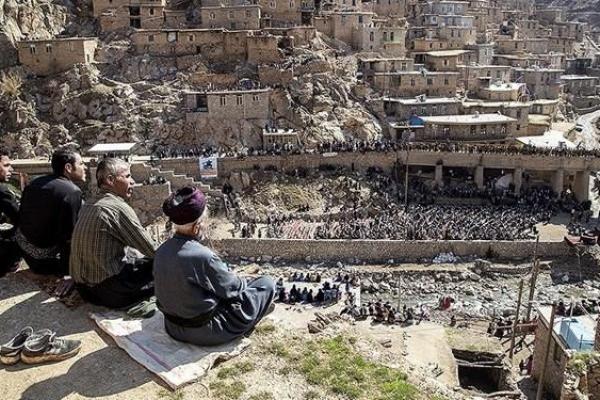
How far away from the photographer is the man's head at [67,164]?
25.0 ft

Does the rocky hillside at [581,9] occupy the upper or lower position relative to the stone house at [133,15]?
upper

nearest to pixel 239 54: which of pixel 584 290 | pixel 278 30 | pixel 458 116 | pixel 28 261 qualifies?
pixel 278 30

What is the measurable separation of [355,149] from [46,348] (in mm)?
29896

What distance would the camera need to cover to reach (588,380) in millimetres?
10453

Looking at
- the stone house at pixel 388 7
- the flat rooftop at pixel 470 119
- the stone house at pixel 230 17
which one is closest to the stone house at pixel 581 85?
the stone house at pixel 388 7

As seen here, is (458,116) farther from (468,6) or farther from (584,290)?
(468,6)

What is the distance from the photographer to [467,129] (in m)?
37.0

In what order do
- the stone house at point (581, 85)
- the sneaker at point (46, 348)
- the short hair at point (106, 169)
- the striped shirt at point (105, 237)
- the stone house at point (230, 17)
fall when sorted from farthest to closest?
the stone house at point (581, 85)
the stone house at point (230, 17)
the short hair at point (106, 169)
the striped shirt at point (105, 237)
the sneaker at point (46, 348)

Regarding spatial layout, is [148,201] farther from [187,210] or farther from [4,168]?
[187,210]

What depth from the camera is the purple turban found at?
19.3 feet

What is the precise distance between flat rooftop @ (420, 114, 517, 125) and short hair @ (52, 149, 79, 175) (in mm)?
31936

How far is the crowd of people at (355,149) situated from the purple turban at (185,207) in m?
28.0

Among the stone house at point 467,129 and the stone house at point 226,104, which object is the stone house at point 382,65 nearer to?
the stone house at point 467,129

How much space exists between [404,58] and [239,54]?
13125 mm
